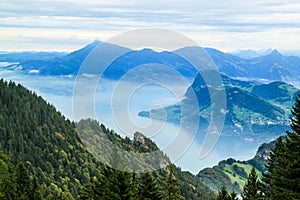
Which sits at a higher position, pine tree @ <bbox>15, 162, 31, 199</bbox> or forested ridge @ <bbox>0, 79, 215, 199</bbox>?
forested ridge @ <bbox>0, 79, 215, 199</bbox>

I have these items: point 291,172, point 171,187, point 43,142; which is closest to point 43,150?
point 43,142

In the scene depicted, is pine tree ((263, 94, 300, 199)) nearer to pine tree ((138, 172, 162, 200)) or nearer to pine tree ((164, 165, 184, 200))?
pine tree ((138, 172, 162, 200))

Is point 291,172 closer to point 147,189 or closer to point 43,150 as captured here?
point 147,189

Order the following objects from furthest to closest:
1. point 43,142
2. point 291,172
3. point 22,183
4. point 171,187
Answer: point 43,142, point 22,183, point 171,187, point 291,172

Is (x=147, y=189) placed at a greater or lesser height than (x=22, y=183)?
lesser

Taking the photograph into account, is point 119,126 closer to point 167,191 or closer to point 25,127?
point 167,191

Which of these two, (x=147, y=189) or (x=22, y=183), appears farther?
(x=22, y=183)

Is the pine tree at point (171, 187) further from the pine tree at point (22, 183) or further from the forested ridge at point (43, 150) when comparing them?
the pine tree at point (22, 183)

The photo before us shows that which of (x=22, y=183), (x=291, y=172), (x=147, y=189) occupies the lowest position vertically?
(x=291, y=172)

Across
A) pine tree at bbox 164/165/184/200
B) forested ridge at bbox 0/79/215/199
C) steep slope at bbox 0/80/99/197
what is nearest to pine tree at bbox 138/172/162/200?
pine tree at bbox 164/165/184/200

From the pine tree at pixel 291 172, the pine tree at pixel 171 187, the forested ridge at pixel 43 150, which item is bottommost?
the pine tree at pixel 291 172

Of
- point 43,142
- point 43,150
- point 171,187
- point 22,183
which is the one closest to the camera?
point 171,187

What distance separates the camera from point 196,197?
126688mm

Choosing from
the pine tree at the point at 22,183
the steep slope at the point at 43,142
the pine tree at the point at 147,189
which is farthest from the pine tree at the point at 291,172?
the steep slope at the point at 43,142
